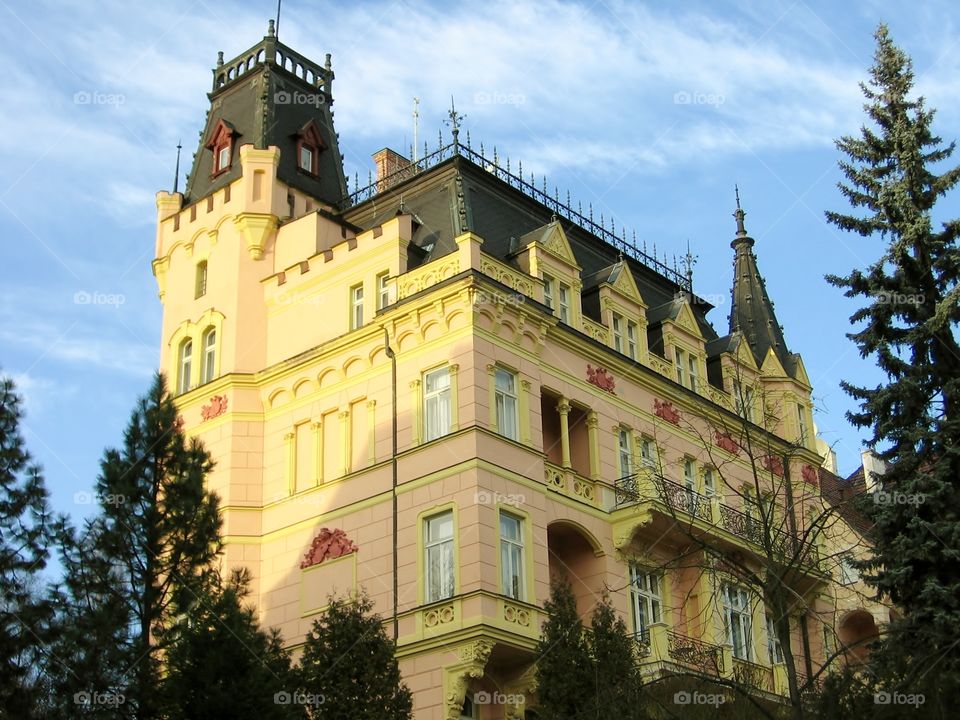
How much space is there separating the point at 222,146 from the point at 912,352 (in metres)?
21.4

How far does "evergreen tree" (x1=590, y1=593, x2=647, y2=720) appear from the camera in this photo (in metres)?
23.1

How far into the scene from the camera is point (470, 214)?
37.4 m

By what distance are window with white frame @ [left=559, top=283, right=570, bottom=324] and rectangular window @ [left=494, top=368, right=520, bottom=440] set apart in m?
3.43

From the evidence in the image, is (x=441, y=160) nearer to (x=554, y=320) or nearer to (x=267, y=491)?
(x=554, y=320)

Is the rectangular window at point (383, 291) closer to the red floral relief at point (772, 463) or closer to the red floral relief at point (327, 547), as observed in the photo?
the red floral relief at point (327, 547)

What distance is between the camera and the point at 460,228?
36656 mm

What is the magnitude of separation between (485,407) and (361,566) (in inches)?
189

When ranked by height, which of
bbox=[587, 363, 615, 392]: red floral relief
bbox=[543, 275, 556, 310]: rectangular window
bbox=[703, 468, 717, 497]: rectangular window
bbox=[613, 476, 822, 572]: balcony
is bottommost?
bbox=[613, 476, 822, 572]: balcony

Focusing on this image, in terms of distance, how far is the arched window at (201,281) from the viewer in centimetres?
3981

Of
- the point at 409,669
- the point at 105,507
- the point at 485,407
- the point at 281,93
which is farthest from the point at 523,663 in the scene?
the point at 281,93

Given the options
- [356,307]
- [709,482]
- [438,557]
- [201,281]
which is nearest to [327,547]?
[438,557]

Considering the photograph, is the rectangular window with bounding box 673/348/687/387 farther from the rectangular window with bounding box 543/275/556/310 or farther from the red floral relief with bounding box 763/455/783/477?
the rectangular window with bounding box 543/275/556/310

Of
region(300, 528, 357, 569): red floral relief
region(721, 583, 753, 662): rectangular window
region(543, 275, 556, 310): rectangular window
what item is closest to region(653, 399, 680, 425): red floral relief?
region(543, 275, 556, 310): rectangular window

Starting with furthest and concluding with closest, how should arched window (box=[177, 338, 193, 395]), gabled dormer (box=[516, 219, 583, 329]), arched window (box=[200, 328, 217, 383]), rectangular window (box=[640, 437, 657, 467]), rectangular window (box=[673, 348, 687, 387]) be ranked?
rectangular window (box=[673, 348, 687, 387]) < arched window (box=[177, 338, 193, 395]) < arched window (box=[200, 328, 217, 383]) < rectangular window (box=[640, 437, 657, 467]) < gabled dormer (box=[516, 219, 583, 329])
